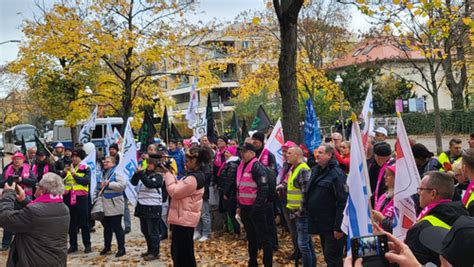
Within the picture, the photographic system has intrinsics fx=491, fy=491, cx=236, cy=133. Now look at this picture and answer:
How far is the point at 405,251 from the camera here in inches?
89.8

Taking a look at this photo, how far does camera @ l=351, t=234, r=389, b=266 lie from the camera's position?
7.40 feet

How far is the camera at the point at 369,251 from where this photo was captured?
2.26 metres

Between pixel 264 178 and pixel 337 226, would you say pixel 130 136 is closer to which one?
pixel 264 178

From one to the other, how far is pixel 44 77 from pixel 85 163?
50.4ft

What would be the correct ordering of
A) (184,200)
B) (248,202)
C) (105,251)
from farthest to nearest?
(105,251) < (248,202) < (184,200)

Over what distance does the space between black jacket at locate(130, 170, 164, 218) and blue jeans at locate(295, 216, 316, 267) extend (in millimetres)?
2640

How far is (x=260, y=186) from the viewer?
7062 millimetres

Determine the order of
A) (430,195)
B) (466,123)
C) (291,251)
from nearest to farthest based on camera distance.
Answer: (430,195)
(291,251)
(466,123)

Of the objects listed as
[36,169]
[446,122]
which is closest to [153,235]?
[36,169]

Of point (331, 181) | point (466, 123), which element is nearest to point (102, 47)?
point (331, 181)

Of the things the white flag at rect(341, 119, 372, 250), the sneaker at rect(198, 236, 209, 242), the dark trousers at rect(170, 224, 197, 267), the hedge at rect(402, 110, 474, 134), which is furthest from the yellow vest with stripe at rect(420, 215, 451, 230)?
the hedge at rect(402, 110, 474, 134)

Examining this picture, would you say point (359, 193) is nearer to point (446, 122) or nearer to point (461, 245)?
point (461, 245)

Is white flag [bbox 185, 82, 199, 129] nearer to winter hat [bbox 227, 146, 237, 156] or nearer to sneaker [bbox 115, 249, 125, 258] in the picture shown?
winter hat [bbox 227, 146, 237, 156]

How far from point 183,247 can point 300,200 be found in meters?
1.74
